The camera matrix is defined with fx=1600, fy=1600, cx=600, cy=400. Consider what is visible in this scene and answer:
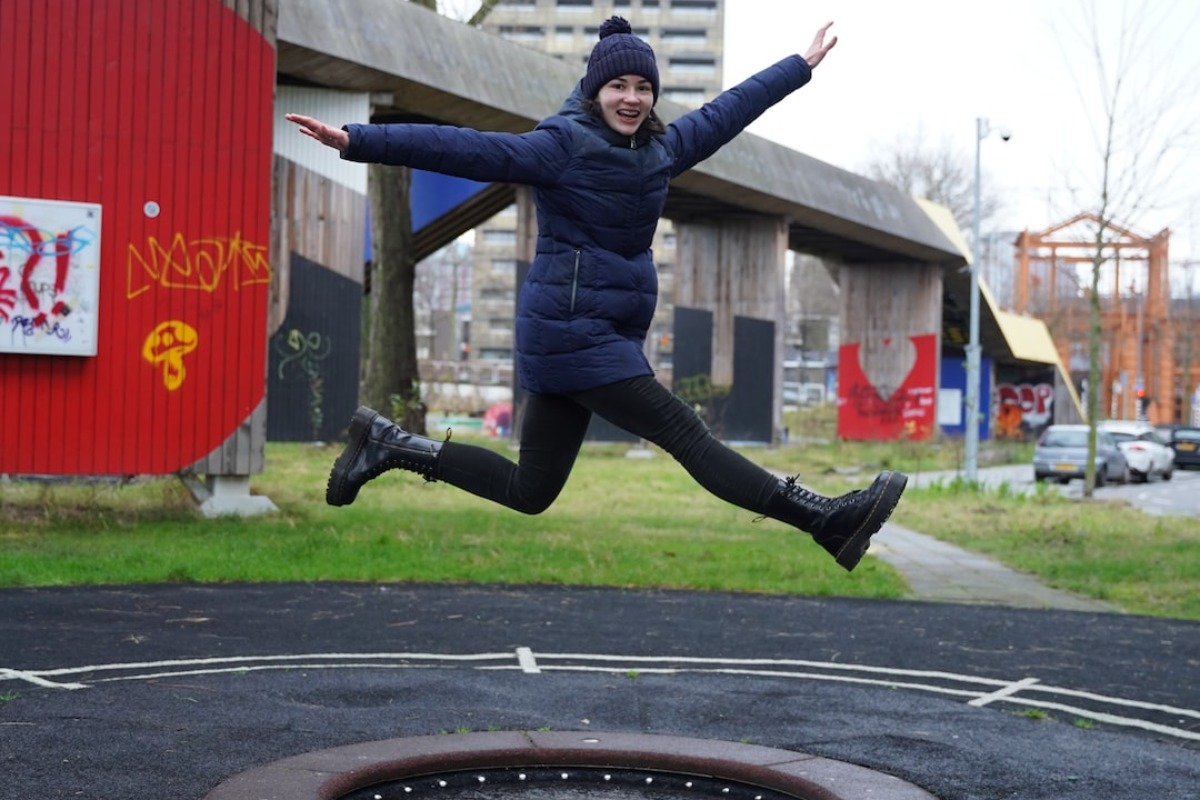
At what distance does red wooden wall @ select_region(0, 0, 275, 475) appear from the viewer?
14.5m

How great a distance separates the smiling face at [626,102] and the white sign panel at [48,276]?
10.2 m

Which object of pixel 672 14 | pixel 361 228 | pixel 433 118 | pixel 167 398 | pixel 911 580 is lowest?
pixel 911 580

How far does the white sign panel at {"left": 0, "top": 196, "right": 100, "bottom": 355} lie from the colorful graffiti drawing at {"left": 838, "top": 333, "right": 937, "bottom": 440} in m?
31.0

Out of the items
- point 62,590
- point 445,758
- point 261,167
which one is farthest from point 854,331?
point 445,758

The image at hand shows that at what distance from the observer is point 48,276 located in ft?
47.6

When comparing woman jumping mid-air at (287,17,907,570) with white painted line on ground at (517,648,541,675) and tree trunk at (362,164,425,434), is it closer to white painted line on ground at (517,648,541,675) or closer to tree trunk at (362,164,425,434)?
white painted line on ground at (517,648,541,675)

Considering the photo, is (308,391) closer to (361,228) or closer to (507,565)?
(361,228)

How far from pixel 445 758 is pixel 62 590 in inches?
249

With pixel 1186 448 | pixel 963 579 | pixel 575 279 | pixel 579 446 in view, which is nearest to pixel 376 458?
pixel 579 446

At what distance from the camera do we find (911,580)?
14727 mm

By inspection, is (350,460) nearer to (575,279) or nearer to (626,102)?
(575,279)

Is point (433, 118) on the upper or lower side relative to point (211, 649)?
upper

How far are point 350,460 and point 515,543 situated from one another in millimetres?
9354

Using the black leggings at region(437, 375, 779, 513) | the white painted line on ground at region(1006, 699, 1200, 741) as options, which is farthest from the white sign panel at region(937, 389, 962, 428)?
the black leggings at region(437, 375, 779, 513)
